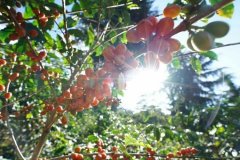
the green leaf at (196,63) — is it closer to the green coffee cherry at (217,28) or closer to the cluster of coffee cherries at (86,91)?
the cluster of coffee cherries at (86,91)

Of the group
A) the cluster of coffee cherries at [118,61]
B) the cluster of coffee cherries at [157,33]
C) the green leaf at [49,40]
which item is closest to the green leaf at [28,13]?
the green leaf at [49,40]

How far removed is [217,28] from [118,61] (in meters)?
0.65

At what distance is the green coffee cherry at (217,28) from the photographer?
1141 millimetres

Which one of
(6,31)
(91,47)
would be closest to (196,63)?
(91,47)

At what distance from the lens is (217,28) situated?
1.14 meters

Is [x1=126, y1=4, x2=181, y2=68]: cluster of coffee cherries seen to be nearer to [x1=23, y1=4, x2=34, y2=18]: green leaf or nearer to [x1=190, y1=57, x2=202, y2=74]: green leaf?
[x1=190, y1=57, x2=202, y2=74]: green leaf

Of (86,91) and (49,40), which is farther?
(49,40)

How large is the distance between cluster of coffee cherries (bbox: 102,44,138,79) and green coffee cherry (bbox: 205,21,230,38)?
0.44 meters

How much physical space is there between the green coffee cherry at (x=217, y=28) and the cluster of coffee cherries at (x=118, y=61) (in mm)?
443

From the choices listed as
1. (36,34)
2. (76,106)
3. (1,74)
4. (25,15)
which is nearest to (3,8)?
(36,34)

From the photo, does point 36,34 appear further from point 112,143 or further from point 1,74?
point 112,143

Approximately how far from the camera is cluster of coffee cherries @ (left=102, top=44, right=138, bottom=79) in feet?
5.00

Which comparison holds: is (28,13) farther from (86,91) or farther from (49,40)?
(86,91)

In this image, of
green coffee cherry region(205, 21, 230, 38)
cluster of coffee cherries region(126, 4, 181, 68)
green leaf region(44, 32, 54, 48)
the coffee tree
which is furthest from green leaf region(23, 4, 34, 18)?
green coffee cherry region(205, 21, 230, 38)
